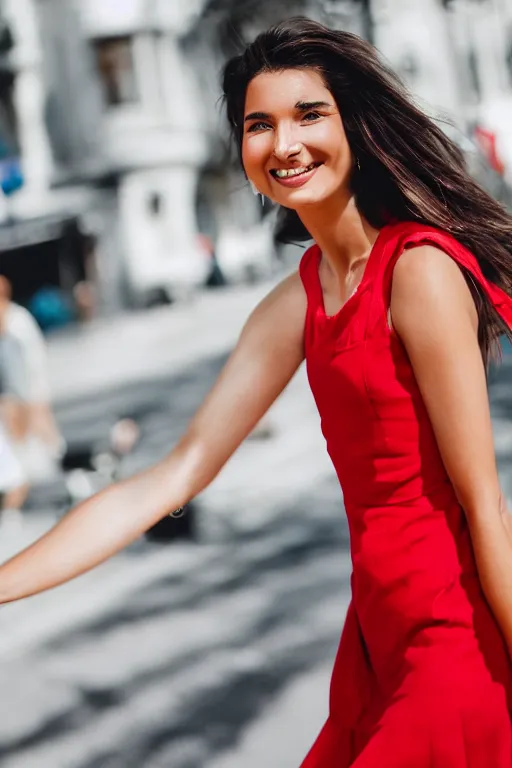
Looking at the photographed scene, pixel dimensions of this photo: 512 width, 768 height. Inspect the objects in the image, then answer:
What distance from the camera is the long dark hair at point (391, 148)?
145 cm

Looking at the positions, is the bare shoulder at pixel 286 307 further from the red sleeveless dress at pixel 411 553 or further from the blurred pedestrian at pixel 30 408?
the blurred pedestrian at pixel 30 408

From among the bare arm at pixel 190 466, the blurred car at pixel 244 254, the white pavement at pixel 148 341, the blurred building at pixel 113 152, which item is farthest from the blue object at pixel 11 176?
the bare arm at pixel 190 466

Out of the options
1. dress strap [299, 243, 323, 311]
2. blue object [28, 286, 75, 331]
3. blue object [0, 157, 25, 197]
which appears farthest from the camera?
blue object [0, 157, 25, 197]

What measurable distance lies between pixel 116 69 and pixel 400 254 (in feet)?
56.4

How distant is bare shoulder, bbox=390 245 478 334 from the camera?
1.34 meters

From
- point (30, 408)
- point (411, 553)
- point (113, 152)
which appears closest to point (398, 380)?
point (411, 553)

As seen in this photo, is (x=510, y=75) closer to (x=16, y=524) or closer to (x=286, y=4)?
(x=286, y=4)

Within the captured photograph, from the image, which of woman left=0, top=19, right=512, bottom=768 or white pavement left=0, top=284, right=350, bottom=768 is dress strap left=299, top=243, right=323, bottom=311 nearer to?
woman left=0, top=19, right=512, bottom=768

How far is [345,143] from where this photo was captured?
148 cm

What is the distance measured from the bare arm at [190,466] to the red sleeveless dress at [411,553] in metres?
0.18

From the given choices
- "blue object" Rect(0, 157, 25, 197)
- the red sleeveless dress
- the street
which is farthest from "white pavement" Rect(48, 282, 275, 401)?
the red sleeveless dress

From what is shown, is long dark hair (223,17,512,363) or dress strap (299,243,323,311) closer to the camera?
long dark hair (223,17,512,363)

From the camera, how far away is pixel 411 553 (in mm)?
1428

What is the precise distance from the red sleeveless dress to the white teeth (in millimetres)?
120
